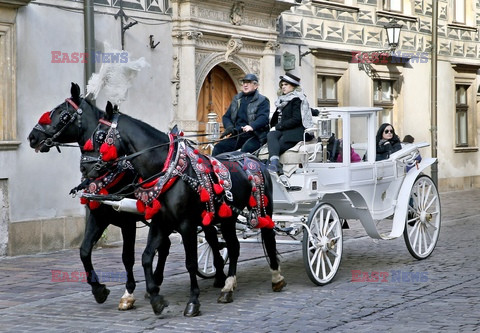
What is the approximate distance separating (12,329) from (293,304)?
2.50 metres

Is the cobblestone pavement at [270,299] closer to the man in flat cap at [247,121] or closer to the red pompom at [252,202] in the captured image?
the red pompom at [252,202]

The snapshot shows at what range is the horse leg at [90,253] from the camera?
7.98 meters

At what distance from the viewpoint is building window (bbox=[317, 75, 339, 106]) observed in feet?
61.3

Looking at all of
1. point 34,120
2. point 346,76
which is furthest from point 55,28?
point 346,76

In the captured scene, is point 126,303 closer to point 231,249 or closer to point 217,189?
point 231,249

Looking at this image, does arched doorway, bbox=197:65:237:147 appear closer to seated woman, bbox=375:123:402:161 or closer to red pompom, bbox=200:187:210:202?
seated woman, bbox=375:123:402:161

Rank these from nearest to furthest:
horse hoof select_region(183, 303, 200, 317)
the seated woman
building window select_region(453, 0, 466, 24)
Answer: horse hoof select_region(183, 303, 200, 317)
the seated woman
building window select_region(453, 0, 466, 24)

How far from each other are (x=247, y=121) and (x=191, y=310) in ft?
8.80

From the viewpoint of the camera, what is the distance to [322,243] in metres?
9.09

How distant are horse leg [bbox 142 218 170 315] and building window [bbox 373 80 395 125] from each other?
13.3m

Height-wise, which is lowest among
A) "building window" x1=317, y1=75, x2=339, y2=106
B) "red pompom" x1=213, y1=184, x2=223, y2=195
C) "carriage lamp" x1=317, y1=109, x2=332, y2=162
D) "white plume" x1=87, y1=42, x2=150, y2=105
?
"red pompom" x1=213, y1=184, x2=223, y2=195

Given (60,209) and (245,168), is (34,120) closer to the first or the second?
(60,209)

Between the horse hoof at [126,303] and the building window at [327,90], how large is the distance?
11.0 metres

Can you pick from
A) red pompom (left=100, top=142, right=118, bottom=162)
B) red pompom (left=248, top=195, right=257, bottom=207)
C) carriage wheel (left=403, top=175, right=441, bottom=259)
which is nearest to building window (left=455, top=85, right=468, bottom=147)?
carriage wheel (left=403, top=175, right=441, bottom=259)
